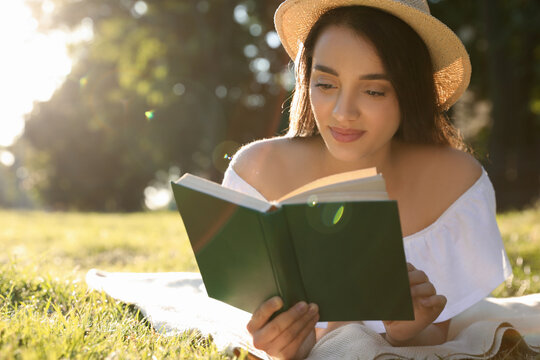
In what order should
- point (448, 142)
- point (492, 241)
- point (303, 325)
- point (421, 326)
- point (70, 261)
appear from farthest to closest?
point (70, 261) < point (448, 142) < point (492, 241) < point (421, 326) < point (303, 325)

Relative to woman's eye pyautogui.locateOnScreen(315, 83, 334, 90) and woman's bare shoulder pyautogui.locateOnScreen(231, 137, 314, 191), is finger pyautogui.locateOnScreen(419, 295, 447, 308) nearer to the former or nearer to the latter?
woman's eye pyautogui.locateOnScreen(315, 83, 334, 90)

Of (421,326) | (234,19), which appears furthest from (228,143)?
(421,326)

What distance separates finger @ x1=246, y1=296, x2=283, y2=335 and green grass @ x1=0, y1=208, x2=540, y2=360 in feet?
0.61

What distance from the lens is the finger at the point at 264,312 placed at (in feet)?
6.12

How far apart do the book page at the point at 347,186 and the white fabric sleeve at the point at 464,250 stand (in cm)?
131

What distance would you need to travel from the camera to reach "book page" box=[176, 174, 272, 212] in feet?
5.70

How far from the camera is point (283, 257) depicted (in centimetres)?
177

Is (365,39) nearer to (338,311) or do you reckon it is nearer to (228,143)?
(338,311)

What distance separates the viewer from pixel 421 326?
217 centimetres

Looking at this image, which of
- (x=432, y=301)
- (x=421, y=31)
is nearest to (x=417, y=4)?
(x=421, y=31)

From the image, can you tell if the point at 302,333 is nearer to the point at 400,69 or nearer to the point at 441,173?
the point at 400,69

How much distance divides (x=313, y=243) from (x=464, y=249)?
146 cm

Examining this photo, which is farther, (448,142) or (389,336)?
(448,142)

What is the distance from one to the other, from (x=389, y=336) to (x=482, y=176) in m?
1.18
